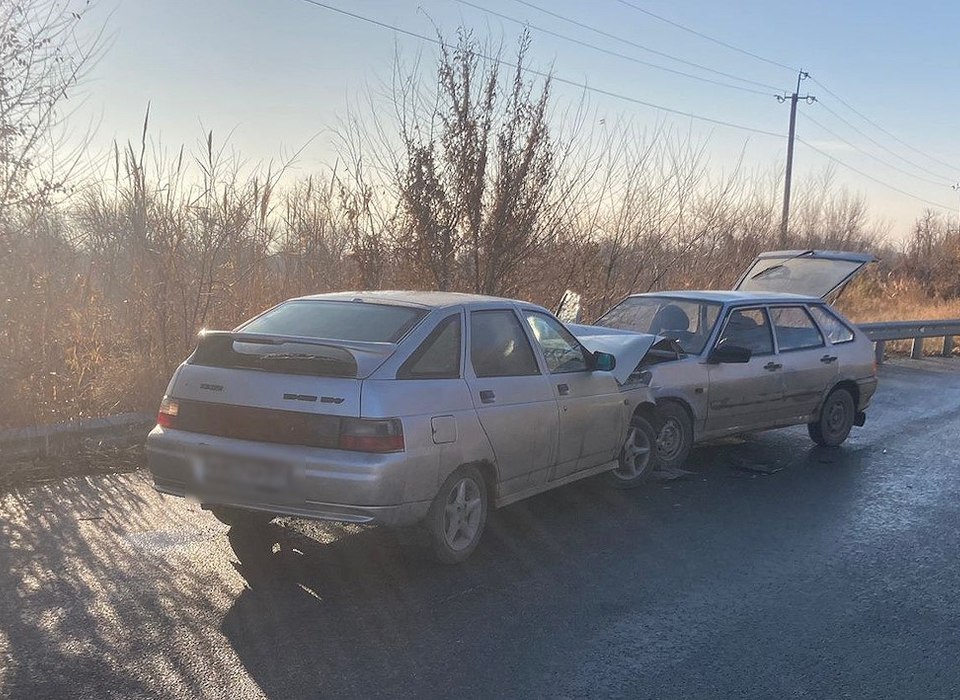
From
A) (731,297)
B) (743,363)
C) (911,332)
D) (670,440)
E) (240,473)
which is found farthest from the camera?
(911,332)

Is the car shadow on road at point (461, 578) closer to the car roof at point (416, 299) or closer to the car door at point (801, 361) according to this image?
the car roof at point (416, 299)

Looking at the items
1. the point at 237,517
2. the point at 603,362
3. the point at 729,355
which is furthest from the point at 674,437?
the point at 237,517

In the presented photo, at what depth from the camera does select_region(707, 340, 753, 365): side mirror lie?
8297mm

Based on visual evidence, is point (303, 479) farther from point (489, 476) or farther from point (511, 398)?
point (511, 398)

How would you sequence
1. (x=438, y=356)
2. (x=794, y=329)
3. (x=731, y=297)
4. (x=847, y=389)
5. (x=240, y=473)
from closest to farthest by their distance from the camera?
A: (x=240, y=473), (x=438, y=356), (x=731, y=297), (x=794, y=329), (x=847, y=389)

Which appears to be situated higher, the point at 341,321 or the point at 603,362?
the point at 341,321

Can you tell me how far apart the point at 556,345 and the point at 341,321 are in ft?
5.58

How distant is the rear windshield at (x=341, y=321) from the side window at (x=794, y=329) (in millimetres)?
5015

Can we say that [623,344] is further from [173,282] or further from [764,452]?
[173,282]

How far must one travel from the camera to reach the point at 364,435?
4.87 metres

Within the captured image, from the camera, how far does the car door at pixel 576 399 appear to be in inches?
254

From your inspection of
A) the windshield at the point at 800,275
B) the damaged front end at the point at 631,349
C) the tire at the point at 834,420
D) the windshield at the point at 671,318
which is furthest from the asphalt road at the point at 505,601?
the windshield at the point at 800,275

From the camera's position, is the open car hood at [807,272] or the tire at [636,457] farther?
the open car hood at [807,272]

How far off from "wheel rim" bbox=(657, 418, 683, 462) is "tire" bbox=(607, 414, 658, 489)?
1.27ft
